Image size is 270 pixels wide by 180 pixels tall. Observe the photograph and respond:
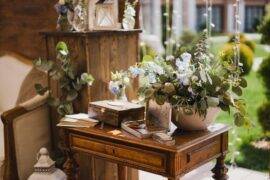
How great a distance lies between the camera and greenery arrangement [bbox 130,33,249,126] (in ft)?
6.08

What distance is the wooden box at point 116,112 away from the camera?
211cm

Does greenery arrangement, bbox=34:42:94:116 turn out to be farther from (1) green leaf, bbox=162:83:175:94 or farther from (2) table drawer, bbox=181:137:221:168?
(2) table drawer, bbox=181:137:221:168

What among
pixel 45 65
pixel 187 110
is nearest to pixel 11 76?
pixel 45 65

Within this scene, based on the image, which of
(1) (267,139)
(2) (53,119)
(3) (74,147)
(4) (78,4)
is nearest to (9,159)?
(2) (53,119)

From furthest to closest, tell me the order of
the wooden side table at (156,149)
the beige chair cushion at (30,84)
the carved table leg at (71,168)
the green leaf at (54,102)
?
1. the beige chair cushion at (30,84)
2. the green leaf at (54,102)
3. the carved table leg at (71,168)
4. the wooden side table at (156,149)

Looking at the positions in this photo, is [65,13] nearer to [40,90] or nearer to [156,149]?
[40,90]

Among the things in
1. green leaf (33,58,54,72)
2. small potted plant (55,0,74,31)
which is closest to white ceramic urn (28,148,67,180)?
green leaf (33,58,54,72)

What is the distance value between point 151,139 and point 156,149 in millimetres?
71

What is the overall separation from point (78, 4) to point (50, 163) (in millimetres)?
927

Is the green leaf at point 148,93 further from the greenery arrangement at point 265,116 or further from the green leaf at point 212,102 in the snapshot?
the greenery arrangement at point 265,116

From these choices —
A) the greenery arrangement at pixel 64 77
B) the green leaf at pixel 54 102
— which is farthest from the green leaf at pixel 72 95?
the green leaf at pixel 54 102

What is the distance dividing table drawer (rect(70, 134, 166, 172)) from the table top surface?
30 millimetres

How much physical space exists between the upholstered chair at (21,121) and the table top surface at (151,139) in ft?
1.71

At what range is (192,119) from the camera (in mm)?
1932
